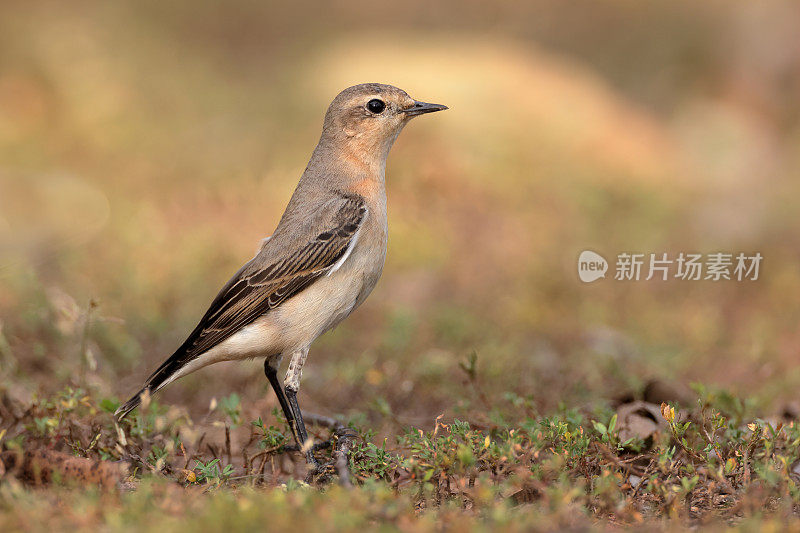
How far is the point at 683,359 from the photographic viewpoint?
746 centimetres

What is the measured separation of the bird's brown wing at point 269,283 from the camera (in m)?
5.09

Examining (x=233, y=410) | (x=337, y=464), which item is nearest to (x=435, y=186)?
(x=233, y=410)

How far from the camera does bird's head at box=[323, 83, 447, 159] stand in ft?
18.5

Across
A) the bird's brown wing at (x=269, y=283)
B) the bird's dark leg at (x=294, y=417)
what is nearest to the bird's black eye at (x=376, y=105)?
the bird's brown wing at (x=269, y=283)

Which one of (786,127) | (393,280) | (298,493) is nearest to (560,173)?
(393,280)

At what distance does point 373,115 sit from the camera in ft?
18.6

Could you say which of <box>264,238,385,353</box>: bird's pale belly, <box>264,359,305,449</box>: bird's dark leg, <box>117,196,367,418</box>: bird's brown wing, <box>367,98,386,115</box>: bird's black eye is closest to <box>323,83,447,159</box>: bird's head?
<box>367,98,386,115</box>: bird's black eye

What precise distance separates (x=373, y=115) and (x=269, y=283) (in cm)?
Answer: 140

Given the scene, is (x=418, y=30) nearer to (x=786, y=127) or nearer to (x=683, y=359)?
(x=786, y=127)

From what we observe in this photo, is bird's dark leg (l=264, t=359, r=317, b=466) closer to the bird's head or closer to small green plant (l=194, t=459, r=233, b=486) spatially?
small green plant (l=194, t=459, r=233, b=486)

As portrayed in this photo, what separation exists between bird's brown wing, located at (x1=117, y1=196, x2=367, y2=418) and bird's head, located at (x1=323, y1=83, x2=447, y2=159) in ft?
1.81

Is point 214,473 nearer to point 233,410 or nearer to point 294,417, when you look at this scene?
point 233,410

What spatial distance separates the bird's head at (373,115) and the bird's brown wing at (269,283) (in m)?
0.55

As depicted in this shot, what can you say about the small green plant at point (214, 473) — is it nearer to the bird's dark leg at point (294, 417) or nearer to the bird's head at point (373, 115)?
the bird's dark leg at point (294, 417)
